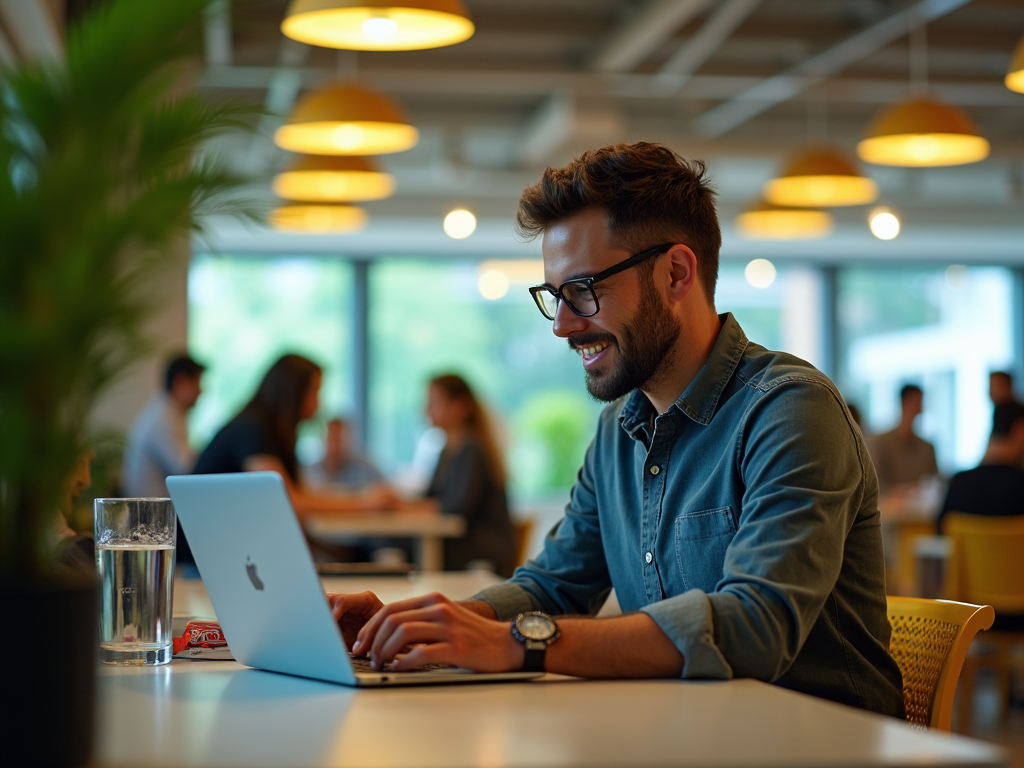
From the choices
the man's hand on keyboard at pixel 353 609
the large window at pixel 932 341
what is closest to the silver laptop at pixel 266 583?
the man's hand on keyboard at pixel 353 609

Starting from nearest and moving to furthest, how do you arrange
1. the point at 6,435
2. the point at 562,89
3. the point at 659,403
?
the point at 6,435, the point at 659,403, the point at 562,89

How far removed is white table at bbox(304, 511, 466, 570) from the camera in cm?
555

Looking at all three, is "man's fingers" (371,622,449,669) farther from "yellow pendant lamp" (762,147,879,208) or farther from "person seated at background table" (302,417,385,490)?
"person seated at background table" (302,417,385,490)

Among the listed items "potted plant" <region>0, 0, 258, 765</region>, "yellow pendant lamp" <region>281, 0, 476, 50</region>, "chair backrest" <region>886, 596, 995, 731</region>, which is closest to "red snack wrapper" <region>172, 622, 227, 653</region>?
"potted plant" <region>0, 0, 258, 765</region>

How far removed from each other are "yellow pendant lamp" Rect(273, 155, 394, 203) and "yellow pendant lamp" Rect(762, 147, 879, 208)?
177 centimetres

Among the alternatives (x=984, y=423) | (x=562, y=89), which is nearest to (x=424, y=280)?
(x=562, y=89)

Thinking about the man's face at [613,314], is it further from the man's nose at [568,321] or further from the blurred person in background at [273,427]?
the blurred person in background at [273,427]

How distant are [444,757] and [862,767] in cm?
32

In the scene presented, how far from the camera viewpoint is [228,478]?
1379 millimetres

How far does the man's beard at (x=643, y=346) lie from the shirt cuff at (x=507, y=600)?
334 millimetres

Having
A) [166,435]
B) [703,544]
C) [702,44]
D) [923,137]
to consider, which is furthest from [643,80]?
[703,544]

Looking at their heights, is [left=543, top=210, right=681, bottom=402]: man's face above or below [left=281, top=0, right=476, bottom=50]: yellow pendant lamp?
below

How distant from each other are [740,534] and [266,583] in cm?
56

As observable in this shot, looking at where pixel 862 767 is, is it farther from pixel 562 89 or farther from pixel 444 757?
pixel 562 89
